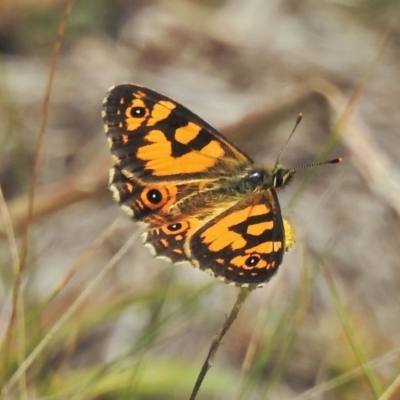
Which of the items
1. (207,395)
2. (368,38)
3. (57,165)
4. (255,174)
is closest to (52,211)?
(57,165)

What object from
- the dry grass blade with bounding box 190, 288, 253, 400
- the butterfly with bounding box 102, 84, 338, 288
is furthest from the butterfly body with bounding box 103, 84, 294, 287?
the dry grass blade with bounding box 190, 288, 253, 400

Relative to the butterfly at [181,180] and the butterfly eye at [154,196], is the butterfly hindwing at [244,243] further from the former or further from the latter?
the butterfly eye at [154,196]

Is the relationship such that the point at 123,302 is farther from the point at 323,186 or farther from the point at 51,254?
the point at 323,186

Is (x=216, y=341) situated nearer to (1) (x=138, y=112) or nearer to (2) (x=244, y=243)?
(2) (x=244, y=243)

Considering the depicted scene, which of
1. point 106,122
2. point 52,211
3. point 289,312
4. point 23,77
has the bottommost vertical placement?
point 289,312

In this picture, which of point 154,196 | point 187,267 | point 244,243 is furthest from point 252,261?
point 187,267

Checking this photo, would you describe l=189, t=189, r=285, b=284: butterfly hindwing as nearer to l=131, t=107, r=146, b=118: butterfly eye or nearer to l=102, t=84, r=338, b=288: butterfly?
l=102, t=84, r=338, b=288: butterfly

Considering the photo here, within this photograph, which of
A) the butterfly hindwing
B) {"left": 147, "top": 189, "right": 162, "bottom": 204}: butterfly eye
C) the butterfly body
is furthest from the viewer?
{"left": 147, "top": 189, "right": 162, "bottom": 204}: butterfly eye
